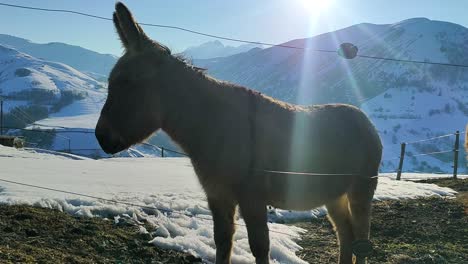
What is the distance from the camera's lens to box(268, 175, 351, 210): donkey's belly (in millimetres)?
4203

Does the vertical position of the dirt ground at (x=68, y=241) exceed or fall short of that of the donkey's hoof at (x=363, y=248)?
it falls short

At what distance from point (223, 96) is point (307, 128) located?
3.49 feet

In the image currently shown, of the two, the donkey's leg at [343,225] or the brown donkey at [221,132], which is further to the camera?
the donkey's leg at [343,225]

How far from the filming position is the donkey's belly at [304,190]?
4203 mm

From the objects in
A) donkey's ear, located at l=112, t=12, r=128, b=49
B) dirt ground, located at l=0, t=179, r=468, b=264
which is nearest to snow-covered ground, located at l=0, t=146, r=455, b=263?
dirt ground, located at l=0, t=179, r=468, b=264

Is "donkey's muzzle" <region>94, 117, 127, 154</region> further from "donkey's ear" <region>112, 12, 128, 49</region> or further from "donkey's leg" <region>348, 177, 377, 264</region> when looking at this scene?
"donkey's leg" <region>348, 177, 377, 264</region>

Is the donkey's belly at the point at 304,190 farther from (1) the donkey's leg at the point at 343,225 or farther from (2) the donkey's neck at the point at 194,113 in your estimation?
(2) the donkey's neck at the point at 194,113

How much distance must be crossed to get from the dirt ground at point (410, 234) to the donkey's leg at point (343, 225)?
80 cm

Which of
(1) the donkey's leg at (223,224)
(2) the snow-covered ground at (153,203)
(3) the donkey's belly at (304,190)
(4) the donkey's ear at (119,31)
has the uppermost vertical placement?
(4) the donkey's ear at (119,31)

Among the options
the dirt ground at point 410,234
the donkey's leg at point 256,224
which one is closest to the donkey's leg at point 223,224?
the donkey's leg at point 256,224

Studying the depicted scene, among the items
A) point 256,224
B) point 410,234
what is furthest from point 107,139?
point 410,234

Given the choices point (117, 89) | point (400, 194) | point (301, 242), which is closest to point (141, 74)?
point (117, 89)

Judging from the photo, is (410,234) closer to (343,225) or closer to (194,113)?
(343,225)

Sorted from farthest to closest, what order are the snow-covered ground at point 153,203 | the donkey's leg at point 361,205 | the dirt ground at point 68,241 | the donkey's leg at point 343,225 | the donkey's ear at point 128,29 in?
the snow-covered ground at point 153,203 → the donkey's leg at point 343,225 → the donkey's leg at point 361,205 → the dirt ground at point 68,241 → the donkey's ear at point 128,29
